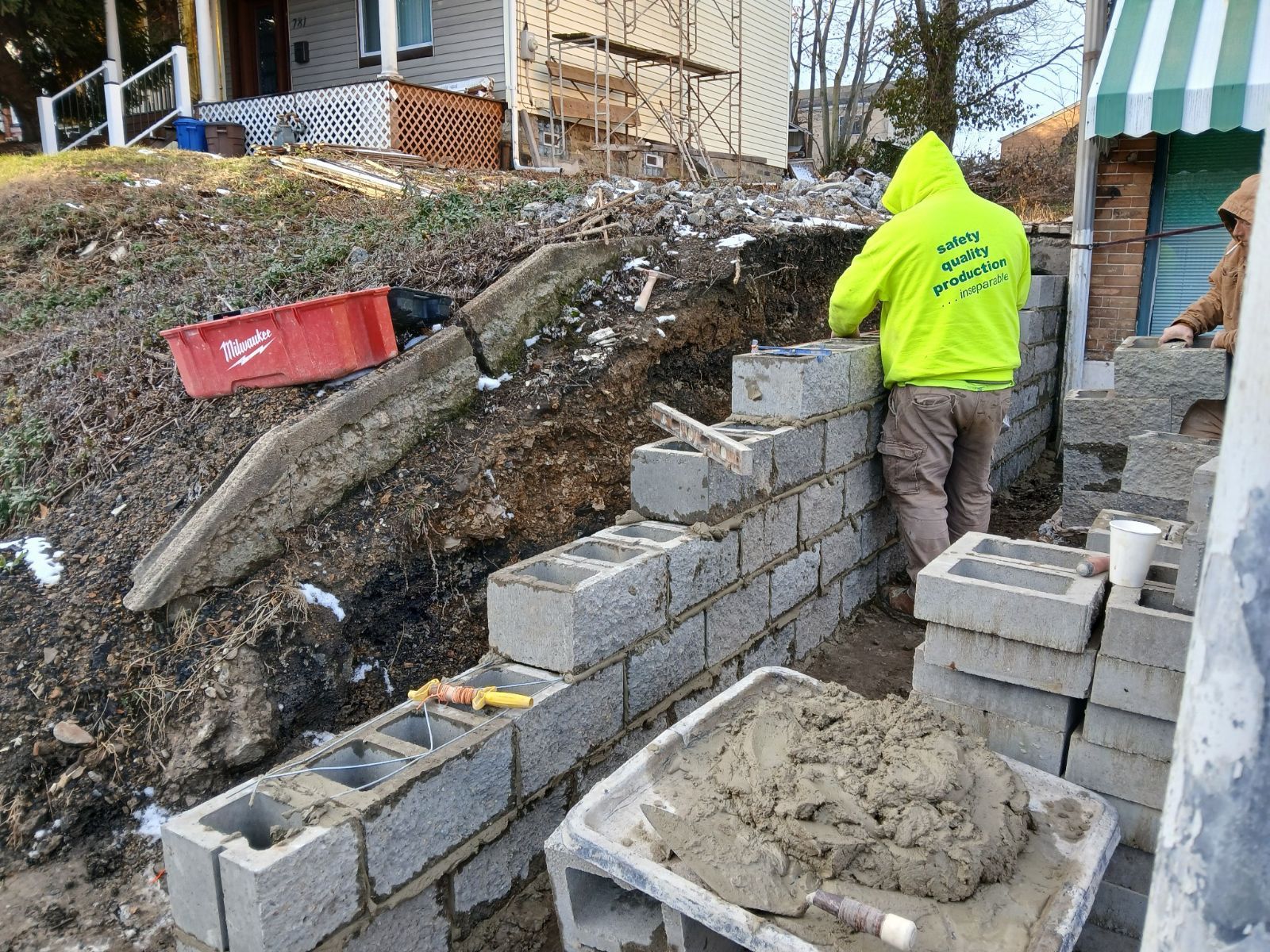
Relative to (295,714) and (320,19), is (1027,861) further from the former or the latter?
(320,19)

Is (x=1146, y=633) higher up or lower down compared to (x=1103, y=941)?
higher up

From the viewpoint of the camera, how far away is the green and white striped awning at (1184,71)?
6688 mm

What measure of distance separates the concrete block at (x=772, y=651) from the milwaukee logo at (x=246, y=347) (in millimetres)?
2886

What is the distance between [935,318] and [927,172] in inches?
31.1

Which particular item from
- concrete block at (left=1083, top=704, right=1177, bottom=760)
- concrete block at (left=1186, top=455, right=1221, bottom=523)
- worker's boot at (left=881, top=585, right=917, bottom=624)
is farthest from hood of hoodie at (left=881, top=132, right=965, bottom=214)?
concrete block at (left=1083, top=704, right=1177, bottom=760)

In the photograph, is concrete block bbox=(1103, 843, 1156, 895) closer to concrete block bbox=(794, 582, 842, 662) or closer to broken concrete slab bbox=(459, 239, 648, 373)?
concrete block bbox=(794, 582, 842, 662)

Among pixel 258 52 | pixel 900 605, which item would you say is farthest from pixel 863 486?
pixel 258 52

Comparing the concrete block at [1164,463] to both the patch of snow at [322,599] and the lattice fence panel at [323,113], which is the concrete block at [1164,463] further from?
the lattice fence panel at [323,113]

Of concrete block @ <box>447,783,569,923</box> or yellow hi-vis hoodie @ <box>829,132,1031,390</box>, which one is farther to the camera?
yellow hi-vis hoodie @ <box>829,132,1031,390</box>

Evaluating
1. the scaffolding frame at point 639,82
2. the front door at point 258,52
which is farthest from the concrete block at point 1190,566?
the front door at point 258,52

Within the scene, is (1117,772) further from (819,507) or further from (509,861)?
(819,507)

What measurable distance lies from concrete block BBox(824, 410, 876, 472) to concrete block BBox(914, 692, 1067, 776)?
206 centimetres

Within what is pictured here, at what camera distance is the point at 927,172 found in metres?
4.84

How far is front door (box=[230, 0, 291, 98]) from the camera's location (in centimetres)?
1639
